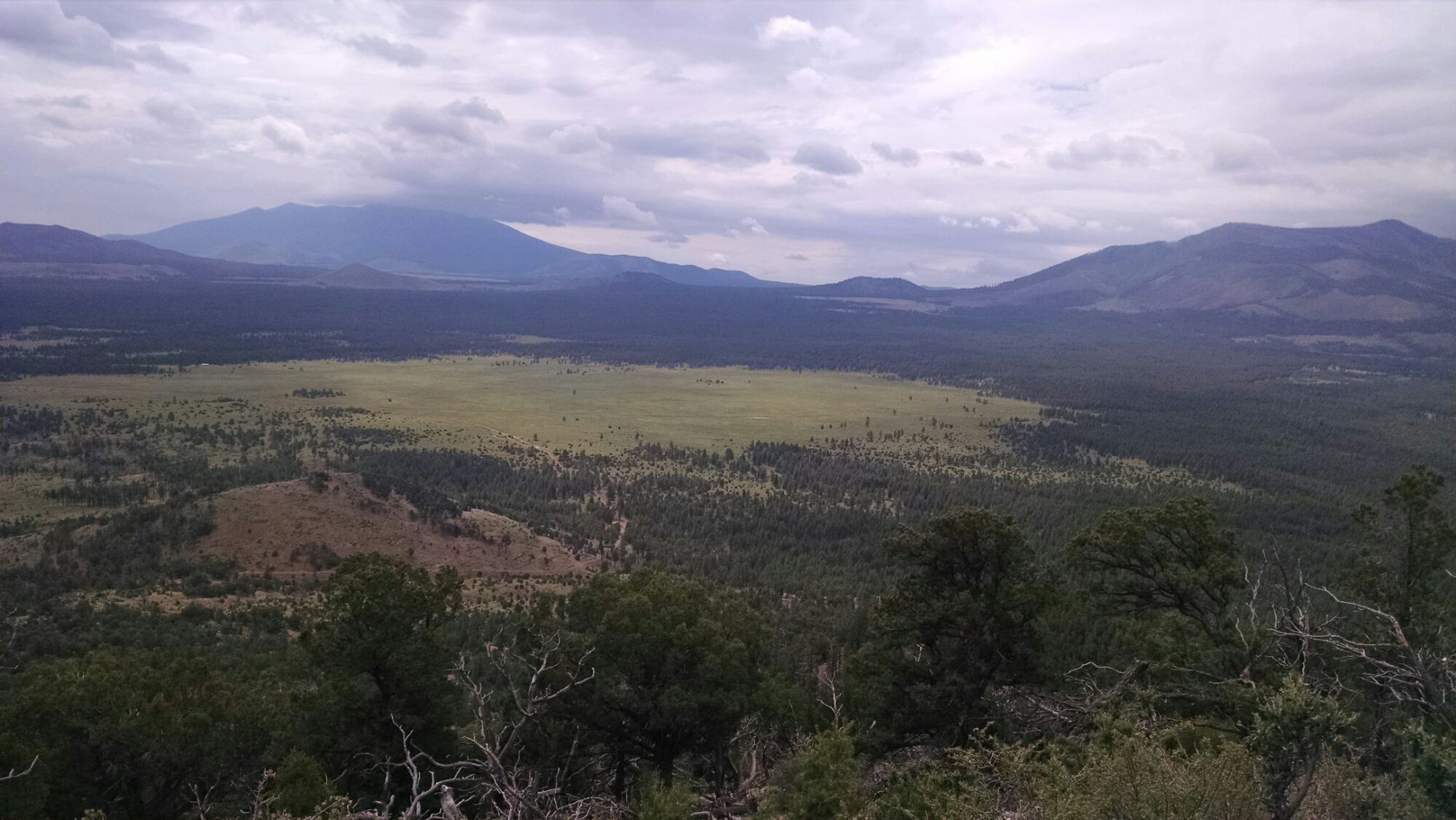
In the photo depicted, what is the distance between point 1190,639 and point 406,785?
14515mm

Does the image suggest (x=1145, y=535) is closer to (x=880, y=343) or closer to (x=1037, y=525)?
(x=1037, y=525)

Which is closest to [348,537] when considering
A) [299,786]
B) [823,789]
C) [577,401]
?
[299,786]

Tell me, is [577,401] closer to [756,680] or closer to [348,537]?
[348,537]

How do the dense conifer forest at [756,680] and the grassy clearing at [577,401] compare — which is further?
the grassy clearing at [577,401]

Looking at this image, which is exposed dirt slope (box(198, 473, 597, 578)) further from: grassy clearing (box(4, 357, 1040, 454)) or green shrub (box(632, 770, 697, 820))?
grassy clearing (box(4, 357, 1040, 454))

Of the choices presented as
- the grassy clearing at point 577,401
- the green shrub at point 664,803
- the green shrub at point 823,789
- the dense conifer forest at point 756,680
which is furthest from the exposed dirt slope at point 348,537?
the grassy clearing at point 577,401

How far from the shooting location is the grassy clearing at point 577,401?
78.6 metres

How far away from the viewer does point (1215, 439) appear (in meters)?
80.7

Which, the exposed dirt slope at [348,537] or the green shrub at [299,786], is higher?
the green shrub at [299,786]

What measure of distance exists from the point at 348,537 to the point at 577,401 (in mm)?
62239

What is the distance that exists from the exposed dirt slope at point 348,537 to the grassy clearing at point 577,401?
2953 cm

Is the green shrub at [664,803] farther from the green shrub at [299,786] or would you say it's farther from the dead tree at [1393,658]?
the dead tree at [1393,658]

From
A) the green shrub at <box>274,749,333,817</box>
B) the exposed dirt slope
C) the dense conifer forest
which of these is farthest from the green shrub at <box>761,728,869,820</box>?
the exposed dirt slope

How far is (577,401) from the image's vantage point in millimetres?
99000
